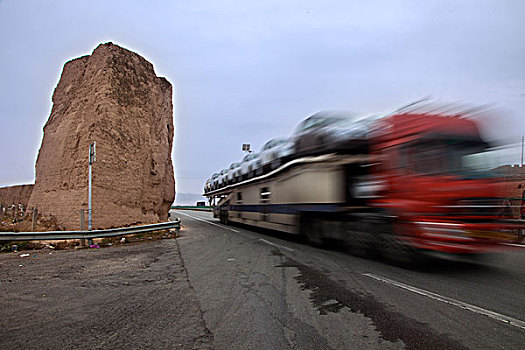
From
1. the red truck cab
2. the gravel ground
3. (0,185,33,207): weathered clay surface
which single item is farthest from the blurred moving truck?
(0,185,33,207): weathered clay surface

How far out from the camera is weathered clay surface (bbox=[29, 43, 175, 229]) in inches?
559

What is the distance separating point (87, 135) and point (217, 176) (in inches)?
390

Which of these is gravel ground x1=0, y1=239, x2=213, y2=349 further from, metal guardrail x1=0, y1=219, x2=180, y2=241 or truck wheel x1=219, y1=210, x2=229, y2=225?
truck wheel x1=219, y1=210, x2=229, y2=225

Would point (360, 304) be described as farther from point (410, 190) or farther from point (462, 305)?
point (410, 190)

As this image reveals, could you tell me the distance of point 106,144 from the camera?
48.7 ft

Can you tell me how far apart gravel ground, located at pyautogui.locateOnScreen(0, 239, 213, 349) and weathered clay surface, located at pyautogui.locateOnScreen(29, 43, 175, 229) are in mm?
6191

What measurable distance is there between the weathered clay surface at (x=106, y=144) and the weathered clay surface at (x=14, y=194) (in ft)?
119

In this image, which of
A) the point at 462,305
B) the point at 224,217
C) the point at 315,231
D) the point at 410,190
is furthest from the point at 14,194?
the point at 462,305

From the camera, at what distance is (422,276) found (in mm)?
6082

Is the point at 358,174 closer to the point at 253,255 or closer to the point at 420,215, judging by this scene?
the point at 420,215

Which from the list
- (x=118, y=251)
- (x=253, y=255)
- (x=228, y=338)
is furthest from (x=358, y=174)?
(x=118, y=251)

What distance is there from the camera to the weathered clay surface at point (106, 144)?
14195 mm

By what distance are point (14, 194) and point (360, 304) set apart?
60357 millimetres

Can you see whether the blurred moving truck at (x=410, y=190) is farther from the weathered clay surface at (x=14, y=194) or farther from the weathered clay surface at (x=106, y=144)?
the weathered clay surface at (x=14, y=194)
